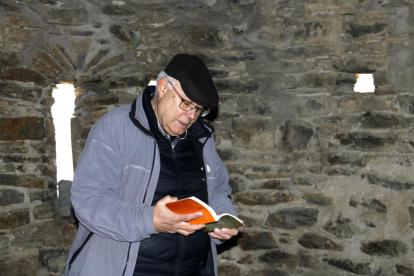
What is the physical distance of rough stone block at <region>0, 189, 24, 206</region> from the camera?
10.4ft

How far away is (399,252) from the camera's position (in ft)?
9.87

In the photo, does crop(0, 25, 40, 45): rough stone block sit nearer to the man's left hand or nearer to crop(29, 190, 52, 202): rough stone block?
crop(29, 190, 52, 202): rough stone block

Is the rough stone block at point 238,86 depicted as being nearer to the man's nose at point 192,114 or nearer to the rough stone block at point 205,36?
the rough stone block at point 205,36

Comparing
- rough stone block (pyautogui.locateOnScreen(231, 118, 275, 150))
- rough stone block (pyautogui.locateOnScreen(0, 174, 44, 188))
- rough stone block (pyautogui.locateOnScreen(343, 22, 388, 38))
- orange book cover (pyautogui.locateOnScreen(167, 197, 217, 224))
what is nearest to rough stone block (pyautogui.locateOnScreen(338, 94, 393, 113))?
rough stone block (pyautogui.locateOnScreen(343, 22, 388, 38))

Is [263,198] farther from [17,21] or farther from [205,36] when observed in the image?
[17,21]

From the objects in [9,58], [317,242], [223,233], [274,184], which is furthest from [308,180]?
[9,58]

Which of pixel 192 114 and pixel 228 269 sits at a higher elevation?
pixel 192 114

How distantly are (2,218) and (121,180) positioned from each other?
6.06 feet

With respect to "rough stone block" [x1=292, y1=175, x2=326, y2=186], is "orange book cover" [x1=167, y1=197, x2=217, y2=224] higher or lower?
higher

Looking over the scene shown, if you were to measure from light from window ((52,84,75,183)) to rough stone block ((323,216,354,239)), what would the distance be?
2176 millimetres

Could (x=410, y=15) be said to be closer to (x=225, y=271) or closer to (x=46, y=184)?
(x=225, y=271)

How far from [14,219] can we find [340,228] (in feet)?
8.17

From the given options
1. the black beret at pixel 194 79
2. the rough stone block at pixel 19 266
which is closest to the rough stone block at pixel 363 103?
the black beret at pixel 194 79

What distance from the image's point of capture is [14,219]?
3.20 m
